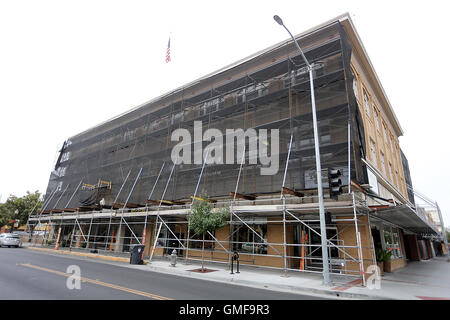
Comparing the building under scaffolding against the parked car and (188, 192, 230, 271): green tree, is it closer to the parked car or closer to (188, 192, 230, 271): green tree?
(188, 192, 230, 271): green tree

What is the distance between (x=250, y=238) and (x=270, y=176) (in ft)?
14.1

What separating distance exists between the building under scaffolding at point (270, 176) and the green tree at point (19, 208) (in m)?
14.1

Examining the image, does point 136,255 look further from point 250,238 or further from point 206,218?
point 250,238

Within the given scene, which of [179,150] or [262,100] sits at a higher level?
[262,100]

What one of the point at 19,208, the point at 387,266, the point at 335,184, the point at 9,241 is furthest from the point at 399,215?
the point at 19,208

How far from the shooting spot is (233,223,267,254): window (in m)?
15.8

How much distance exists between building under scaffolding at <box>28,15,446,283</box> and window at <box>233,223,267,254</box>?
7 centimetres

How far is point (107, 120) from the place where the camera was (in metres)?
30.9

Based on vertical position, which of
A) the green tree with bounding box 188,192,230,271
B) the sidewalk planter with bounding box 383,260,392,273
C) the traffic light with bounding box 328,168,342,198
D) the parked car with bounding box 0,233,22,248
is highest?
the traffic light with bounding box 328,168,342,198

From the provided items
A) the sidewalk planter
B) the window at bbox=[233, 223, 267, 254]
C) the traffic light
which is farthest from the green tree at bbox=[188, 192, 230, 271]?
the sidewalk planter
